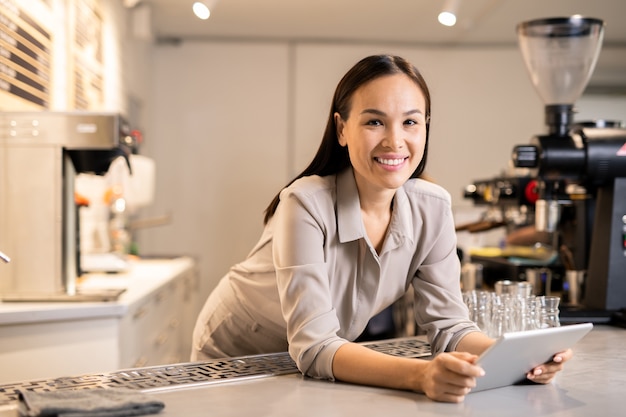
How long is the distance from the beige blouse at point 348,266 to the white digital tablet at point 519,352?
0.24m

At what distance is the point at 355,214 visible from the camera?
157cm

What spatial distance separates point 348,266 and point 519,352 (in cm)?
44

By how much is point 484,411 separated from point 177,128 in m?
5.86

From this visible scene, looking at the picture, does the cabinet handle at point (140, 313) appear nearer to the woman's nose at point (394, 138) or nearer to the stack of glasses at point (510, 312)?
the stack of glasses at point (510, 312)

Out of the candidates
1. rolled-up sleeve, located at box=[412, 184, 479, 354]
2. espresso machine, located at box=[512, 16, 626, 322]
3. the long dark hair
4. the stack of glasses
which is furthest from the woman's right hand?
espresso machine, located at box=[512, 16, 626, 322]

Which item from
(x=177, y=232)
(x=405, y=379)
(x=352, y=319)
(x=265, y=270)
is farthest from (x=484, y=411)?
(x=177, y=232)

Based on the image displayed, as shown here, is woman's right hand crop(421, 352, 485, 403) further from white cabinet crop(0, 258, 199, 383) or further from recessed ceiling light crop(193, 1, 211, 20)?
recessed ceiling light crop(193, 1, 211, 20)

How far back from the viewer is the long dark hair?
1522 mm

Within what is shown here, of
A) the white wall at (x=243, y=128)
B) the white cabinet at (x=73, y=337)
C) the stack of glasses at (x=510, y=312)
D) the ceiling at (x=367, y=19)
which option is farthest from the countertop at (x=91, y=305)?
the white wall at (x=243, y=128)

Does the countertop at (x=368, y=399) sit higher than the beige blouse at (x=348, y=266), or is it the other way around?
the beige blouse at (x=348, y=266)

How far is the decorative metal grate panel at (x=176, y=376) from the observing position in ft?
4.36

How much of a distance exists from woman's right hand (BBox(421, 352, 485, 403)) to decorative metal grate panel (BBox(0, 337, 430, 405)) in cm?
34

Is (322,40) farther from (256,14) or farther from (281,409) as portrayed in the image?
(281,409)

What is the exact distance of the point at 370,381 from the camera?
53.1 inches
